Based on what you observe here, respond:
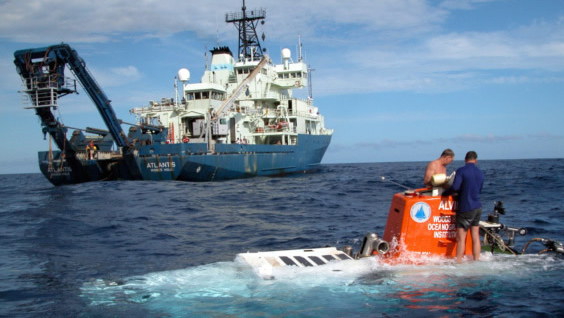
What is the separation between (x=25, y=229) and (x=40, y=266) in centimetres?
477

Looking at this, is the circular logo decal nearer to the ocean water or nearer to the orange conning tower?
the orange conning tower

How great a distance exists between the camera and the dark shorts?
257 inches

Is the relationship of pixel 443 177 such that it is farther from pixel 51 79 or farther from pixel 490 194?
pixel 51 79

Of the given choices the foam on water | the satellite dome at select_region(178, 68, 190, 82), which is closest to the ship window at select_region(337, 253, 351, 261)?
the foam on water

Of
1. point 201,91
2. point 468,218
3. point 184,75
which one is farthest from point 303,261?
point 184,75

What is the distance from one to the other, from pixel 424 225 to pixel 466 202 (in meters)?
0.66

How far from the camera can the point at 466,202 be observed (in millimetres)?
6547

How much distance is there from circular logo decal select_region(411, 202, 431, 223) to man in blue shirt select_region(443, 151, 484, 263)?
0.38 metres

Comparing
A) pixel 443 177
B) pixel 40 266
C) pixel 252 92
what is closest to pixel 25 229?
pixel 40 266

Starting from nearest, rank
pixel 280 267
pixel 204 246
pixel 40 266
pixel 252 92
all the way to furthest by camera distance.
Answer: pixel 280 267 < pixel 40 266 < pixel 204 246 < pixel 252 92

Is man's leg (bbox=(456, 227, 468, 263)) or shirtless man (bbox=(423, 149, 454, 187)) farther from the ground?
shirtless man (bbox=(423, 149, 454, 187))

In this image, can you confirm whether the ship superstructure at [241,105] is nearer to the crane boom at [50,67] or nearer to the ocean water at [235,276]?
the crane boom at [50,67]

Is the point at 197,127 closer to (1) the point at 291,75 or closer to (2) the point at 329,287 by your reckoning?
(1) the point at 291,75

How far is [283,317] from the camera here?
4.86 meters
